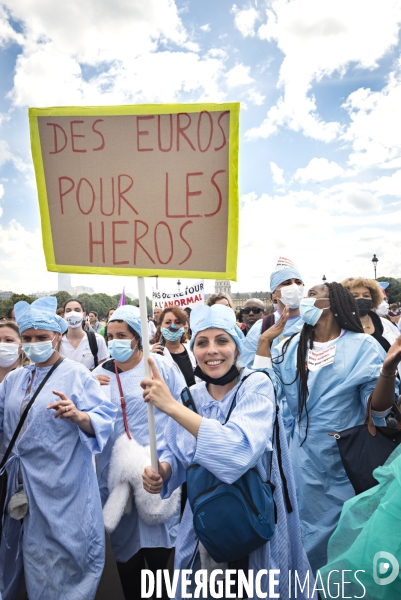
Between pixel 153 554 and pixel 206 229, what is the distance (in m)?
2.49

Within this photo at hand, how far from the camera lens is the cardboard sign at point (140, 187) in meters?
A: 2.01

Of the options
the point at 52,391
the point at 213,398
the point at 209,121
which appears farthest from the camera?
the point at 52,391

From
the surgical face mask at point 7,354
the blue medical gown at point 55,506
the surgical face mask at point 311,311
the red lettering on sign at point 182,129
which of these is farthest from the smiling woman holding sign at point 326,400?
the surgical face mask at point 7,354

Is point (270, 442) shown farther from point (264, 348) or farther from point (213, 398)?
point (264, 348)

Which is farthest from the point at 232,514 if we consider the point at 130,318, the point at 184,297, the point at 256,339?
the point at 184,297

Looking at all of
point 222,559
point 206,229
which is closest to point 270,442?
point 222,559

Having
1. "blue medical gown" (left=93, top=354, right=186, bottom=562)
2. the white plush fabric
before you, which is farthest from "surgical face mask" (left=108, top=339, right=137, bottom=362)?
the white plush fabric

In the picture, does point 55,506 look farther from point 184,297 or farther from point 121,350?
point 184,297

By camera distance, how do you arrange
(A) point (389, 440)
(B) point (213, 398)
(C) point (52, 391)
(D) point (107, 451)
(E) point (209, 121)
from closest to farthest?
1. (E) point (209, 121)
2. (B) point (213, 398)
3. (A) point (389, 440)
4. (C) point (52, 391)
5. (D) point (107, 451)

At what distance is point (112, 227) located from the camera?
6.84 feet

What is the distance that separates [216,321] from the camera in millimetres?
2141

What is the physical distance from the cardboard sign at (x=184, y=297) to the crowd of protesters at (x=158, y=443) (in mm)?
4363

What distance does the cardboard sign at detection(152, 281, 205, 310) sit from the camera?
783 centimetres

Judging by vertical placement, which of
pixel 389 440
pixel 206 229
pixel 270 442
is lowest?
→ pixel 389 440
